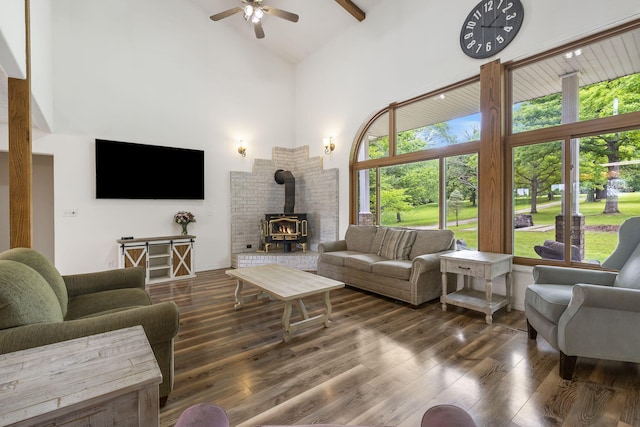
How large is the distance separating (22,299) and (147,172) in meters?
3.95

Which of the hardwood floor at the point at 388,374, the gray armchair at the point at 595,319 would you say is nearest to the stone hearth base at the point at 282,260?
the hardwood floor at the point at 388,374

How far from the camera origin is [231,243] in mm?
5758

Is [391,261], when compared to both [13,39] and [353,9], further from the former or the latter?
[353,9]

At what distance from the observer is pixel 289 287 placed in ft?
9.05

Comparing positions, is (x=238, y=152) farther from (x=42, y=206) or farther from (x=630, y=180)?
(x=630, y=180)

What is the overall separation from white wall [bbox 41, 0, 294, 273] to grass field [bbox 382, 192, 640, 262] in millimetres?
3806

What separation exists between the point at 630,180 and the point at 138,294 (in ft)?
15.0

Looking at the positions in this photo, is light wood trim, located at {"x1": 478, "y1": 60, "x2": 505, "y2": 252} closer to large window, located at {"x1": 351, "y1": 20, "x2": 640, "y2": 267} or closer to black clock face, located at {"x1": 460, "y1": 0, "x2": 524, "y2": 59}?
large window, located at {"x1": 351, "y1": 20, "x2": 640, "y2": 267}

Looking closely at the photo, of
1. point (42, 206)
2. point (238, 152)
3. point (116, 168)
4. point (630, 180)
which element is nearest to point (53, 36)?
point (116, 168)

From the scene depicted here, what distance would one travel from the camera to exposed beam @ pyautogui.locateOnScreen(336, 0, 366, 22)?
4.69 meters

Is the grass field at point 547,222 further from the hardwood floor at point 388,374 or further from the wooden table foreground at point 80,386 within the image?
the wooden table foreground at point 80,386

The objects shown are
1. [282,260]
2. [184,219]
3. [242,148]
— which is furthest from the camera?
[242,148]

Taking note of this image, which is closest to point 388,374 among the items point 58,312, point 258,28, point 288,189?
point 58,312

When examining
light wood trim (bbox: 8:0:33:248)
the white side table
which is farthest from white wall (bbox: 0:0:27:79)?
the white side table
